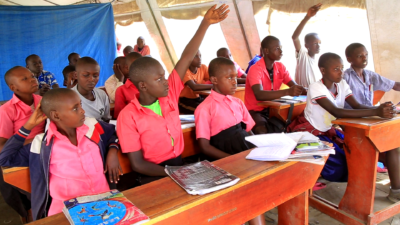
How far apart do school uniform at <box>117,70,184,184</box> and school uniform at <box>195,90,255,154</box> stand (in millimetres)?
217

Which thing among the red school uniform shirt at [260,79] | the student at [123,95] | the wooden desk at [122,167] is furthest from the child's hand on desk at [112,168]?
the red school uniform shirt at [260,79]

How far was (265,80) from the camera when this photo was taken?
9.93 feet

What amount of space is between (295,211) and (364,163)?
0.70 metres

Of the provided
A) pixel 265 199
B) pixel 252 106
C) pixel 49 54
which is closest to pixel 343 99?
pixel 252 106

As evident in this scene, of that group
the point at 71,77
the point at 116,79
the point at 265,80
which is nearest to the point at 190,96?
the point at 116,79

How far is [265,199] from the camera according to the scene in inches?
52.6

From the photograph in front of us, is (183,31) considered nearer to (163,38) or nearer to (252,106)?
(163,38)

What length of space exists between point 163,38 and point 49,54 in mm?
2913

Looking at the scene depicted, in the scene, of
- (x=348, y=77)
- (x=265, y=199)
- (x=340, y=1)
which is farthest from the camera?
(x=340, y=1)

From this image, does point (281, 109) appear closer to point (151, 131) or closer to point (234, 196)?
point (151, 131)

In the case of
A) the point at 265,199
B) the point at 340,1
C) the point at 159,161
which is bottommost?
the point at 265,199

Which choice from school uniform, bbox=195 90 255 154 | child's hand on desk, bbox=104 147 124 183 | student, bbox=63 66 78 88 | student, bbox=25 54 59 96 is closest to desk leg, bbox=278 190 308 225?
school uniform, bbox=195 90 255 154

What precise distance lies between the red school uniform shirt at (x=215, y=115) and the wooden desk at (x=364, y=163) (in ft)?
2.37

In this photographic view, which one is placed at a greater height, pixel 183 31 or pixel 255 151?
pixel 183 31
